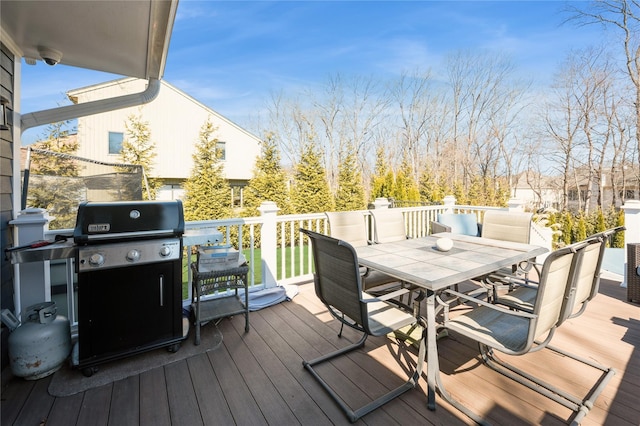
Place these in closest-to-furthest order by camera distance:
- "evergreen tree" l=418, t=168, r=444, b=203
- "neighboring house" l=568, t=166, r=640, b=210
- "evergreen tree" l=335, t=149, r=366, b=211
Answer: "evergreen tree" l=335, t=149, r=366, b=211
"evergreen tree" l=418, t=168, r=444, b=203
"neighboring house" l=568, t=166, r=640, b=210

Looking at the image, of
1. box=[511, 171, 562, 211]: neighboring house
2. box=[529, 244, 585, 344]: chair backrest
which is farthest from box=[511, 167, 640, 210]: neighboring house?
box=[529, 244, 585, 344]: chair backrest

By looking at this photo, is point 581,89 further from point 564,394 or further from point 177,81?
point 177,81

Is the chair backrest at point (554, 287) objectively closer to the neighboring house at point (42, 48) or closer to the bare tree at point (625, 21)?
the neighboring house at point (42, 48)

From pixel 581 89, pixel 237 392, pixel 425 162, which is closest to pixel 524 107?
pixel 581 89

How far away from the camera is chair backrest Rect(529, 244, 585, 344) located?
60.1 inches

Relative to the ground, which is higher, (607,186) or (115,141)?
(115,141)

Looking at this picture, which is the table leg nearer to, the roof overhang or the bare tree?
the roof overhang

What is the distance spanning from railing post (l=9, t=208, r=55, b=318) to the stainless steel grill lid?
0.59 m

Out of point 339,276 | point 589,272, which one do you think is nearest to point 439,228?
point 589,272

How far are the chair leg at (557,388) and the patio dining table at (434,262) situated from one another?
56 centimetres

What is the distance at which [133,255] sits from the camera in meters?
2.23

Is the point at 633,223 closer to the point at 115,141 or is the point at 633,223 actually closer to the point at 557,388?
the point at 557,388

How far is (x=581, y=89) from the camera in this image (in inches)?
490

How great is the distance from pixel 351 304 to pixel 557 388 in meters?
1.47
